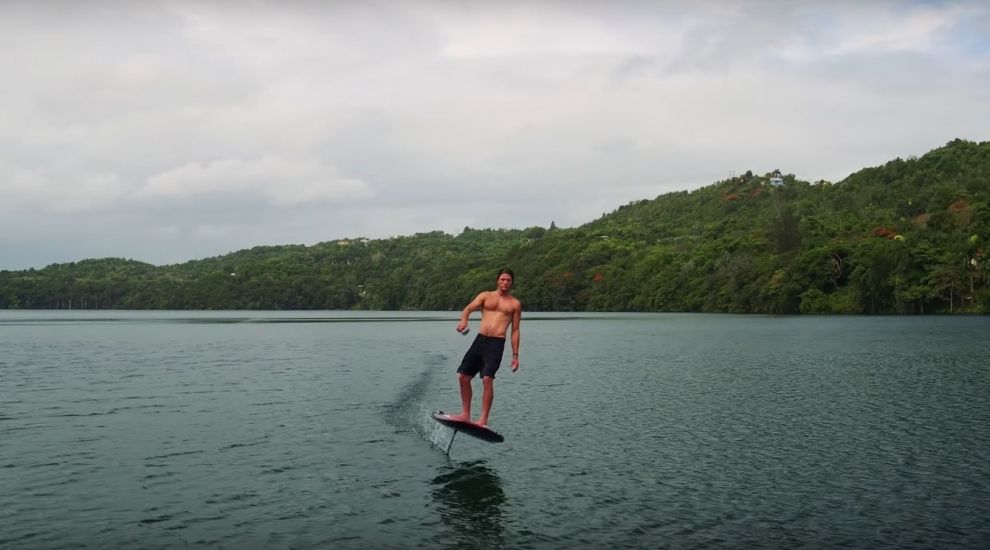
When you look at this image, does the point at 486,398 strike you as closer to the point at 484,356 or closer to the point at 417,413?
the point at 484,356

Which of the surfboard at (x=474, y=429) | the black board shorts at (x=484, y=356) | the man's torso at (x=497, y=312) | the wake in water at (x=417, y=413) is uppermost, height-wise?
the man's torso at (x=497, y=312)

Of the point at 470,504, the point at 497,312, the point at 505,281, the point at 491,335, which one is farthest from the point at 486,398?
the point at 470,504

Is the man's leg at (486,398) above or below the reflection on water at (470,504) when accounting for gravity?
above

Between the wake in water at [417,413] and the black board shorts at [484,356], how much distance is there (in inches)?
73.9

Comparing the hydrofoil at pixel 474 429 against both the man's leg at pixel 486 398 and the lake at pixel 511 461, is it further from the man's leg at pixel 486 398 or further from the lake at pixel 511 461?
the lake at pixel 511 461

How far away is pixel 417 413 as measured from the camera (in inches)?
1029

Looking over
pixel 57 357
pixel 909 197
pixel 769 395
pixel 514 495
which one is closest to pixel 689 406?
pixel 769 395

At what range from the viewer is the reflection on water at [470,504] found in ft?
40.5

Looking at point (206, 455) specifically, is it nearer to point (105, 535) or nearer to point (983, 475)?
point (105, 535)

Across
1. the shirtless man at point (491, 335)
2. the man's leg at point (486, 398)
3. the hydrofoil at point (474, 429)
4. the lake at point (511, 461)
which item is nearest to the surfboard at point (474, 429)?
the hydrofoil at point (474, 429)

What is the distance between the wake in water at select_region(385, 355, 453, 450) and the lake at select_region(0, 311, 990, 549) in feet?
0.52

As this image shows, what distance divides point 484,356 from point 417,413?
9.19 metres

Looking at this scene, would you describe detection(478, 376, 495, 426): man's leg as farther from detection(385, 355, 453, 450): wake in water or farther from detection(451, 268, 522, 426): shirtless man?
detection(385, 355, 453, 450): wake in water

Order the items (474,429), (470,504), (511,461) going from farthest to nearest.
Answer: (511,461), (474,429), (470,504)
